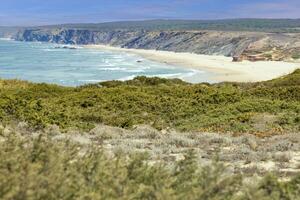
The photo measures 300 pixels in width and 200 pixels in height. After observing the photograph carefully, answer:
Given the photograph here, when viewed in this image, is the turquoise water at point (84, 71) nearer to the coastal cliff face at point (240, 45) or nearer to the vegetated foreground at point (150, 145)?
the coastal cliff face at point (240, 45)

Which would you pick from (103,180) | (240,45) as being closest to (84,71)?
(240,45)

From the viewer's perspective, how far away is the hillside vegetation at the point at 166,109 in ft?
55.2

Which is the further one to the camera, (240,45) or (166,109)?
(240,45)

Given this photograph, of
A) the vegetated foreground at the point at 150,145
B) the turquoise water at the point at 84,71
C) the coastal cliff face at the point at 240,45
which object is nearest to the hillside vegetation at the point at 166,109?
the vegetated foreground at the point at 150,145

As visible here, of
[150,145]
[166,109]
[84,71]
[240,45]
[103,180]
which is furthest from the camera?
[240,45]

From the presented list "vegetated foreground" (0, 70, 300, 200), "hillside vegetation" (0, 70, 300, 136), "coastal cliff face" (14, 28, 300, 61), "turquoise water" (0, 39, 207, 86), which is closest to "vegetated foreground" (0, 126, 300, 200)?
"vegetated foreground" (0, 70, 300, 200)

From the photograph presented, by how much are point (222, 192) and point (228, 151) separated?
6352 millimetres

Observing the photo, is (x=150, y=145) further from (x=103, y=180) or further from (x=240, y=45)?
(x=240, y=45)

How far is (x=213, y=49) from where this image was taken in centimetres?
16362

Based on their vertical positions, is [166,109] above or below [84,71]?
above

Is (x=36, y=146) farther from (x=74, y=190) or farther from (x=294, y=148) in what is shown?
(x=294, y=148)

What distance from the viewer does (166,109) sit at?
68.6 feet

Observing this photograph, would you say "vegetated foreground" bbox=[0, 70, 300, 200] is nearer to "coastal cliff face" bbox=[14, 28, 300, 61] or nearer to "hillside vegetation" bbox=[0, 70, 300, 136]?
"hillside vegetation" bbox=[0, 70, 300, 136]

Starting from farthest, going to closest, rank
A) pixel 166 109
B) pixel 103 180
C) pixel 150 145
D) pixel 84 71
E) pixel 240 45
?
pixel 240 45 < pixel 84 71 < pixel 166 109 < pixel 150 145 < pixel 103 180
